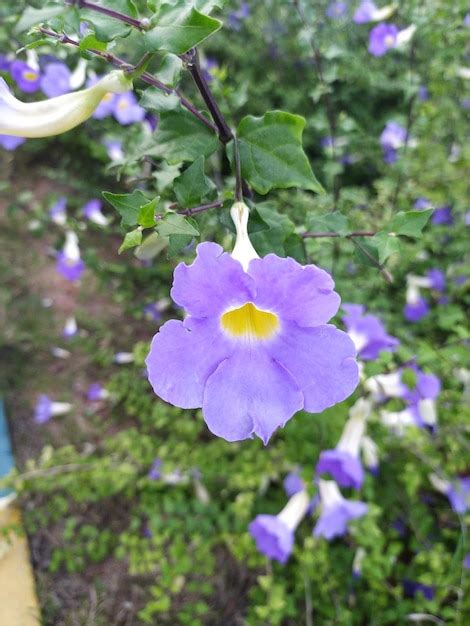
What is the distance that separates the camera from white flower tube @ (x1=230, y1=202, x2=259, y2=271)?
70 centimetres

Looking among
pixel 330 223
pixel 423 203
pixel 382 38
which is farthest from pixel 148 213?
pixel 423 203

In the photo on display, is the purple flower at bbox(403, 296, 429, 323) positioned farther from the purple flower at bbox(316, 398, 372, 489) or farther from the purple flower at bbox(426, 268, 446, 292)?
the purple flower at bbox(316, 398, 372, 489)

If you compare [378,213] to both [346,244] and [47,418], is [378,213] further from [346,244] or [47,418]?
[47,418]

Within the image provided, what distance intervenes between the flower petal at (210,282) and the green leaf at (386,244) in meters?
0.30

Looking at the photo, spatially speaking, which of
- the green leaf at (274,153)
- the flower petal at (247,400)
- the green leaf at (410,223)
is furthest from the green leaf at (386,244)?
the flower petal at (247,400)

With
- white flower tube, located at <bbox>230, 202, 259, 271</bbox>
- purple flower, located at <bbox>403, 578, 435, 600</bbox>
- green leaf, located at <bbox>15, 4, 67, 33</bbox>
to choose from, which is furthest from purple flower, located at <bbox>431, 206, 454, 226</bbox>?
green leaf, located at <bbox>15, 4, 67, 33</bbox>

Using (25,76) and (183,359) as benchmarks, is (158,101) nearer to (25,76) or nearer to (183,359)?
(183,359)

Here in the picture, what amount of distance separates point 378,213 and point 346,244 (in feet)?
0.90

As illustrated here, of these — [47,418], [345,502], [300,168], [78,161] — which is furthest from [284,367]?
[78,161]

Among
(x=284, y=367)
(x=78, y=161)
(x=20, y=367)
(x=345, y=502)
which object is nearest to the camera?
(x=284, y=367)

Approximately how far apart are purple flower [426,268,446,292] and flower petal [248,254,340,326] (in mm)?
1732

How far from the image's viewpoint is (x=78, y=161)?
2.97 m

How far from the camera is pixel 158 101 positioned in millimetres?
727

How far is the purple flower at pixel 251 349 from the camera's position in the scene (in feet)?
2.00
